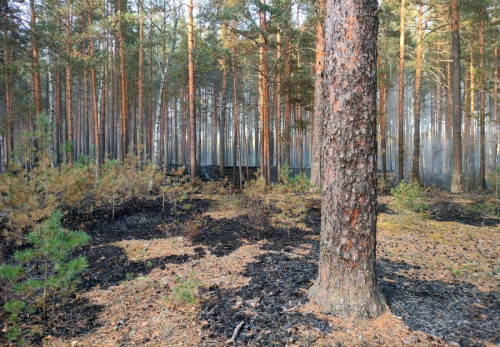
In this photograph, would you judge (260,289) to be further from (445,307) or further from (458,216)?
(458,216)

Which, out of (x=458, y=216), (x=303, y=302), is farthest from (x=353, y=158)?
(x=458, y=216)

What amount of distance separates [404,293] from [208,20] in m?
14.0

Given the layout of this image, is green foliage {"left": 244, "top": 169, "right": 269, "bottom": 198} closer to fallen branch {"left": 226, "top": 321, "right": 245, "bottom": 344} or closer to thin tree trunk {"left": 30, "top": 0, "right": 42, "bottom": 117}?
fallen branch {"left": 226, "top": 321, "right": 245, "bottom": 344}

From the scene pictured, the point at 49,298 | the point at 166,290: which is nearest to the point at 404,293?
the point at 166,290

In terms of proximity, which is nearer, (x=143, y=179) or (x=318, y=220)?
(x=318, y=220)

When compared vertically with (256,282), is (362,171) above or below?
above

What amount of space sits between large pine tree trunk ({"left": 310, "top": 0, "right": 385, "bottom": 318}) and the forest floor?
8.8 inches

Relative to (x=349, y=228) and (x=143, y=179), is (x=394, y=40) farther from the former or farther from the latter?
(x=349, y=228)

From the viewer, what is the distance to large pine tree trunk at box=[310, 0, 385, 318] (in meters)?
2.52

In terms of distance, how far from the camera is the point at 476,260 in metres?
4.20

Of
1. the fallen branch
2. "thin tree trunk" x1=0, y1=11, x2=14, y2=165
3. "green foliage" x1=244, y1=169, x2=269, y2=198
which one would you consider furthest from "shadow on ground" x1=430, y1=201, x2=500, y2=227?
"thin tree trunk" x1=0, y1=11, x2=14, y2=165

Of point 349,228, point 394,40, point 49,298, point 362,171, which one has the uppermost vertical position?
point 394,40

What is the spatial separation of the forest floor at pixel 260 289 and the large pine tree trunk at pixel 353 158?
0.22m

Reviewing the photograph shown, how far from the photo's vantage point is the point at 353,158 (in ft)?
8.30
